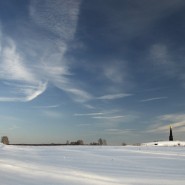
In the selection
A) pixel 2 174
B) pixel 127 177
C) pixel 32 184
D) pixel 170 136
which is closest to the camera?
pixel 32 184

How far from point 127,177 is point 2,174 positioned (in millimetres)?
2953

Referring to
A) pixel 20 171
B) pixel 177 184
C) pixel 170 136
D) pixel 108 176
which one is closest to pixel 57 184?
pixel 20 171

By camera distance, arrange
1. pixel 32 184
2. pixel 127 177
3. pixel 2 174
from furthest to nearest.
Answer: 1. pixel 127 177
2. pixel 2 174
3. pixel 32 184

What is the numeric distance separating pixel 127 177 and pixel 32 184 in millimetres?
2621

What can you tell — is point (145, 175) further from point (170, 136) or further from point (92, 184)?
point (170, 136)

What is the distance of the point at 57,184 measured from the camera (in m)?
6.71

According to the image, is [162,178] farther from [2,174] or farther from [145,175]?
[2,174]

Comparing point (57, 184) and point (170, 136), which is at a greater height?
point (170, 136)

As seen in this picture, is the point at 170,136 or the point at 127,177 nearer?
the point at 127,177

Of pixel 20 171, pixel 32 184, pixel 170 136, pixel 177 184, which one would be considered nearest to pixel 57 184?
pixel 32 184

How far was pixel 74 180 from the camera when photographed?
719cm

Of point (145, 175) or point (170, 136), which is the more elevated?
point (170, 136)

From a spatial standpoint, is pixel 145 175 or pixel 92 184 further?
pixel 145 175

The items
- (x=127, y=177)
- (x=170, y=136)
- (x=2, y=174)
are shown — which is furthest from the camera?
(x=170, y=136)
